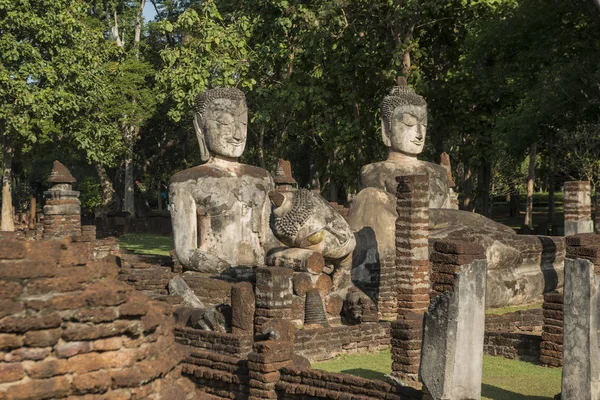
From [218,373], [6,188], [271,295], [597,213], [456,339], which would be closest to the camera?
[456,339]

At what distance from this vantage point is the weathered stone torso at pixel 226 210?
14.1m

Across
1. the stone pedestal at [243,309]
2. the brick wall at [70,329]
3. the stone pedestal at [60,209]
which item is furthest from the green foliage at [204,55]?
the brick wall at [70,329]

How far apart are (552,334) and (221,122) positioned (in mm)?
6273

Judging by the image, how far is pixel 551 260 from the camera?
51.3 ft

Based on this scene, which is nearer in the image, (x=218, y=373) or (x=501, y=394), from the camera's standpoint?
(x=501, y=394)

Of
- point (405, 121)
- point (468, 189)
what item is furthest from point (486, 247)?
point (468, 189)

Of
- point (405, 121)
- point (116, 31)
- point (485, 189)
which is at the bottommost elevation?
point (485, 189)

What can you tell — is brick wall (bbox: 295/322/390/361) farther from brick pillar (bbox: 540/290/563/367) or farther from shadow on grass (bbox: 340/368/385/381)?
brick pillar (bbox: 540/290/563/367)

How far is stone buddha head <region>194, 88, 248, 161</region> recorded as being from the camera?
47.6ft

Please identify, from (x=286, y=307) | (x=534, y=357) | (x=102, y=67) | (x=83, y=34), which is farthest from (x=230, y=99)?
(x=102, y=67)

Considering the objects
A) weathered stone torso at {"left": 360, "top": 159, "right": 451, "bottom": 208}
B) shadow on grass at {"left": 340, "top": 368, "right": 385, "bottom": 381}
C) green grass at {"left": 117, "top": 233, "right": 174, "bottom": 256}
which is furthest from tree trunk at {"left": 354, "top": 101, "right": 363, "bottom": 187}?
shadow on grass at {"left": 340, "top": 368, "right": 385, "bottom": 381}

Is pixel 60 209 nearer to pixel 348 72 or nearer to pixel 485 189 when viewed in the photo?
pixel 348 72

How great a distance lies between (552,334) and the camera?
10445 millimetres

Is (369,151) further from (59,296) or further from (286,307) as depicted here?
(59,296)
